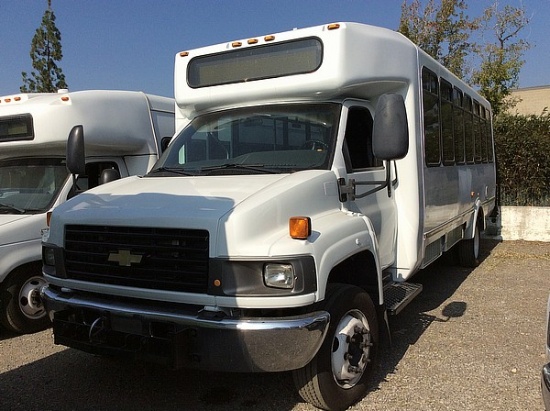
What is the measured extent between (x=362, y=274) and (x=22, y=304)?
3.73 meters

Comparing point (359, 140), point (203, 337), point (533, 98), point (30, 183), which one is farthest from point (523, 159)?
point (533, 98)

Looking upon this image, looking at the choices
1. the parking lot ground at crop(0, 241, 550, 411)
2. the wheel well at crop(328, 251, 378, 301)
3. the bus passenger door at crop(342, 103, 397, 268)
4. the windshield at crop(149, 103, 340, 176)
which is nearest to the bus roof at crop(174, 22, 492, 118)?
the windshield at crop(149, 103, 340, 176)

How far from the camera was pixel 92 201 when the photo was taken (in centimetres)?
370

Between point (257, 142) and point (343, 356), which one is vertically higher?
point (257, 142)

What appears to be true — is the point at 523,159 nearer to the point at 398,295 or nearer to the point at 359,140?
the point at 398,295

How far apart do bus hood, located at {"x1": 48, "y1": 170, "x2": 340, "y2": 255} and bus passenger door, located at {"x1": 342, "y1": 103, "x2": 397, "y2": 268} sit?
16.7 inches

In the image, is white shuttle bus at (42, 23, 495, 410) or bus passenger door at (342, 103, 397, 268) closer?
white shuttle bus at (42, 23, 495, 410)

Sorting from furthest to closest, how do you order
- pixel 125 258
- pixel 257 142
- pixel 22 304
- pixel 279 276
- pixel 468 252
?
pixel 468 252 → pixel 22 304 → pixel 257 142 → pixel 125 258 → pixel 279 276

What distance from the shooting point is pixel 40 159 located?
591 centimetres

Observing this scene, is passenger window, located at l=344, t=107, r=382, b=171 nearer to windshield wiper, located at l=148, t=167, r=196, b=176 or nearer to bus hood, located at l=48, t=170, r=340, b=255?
bus hood, located at l=48, t=170, r=340, b=255

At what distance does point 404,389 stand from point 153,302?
2.07m

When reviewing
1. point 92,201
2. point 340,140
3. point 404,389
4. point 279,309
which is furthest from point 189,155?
point 404,389

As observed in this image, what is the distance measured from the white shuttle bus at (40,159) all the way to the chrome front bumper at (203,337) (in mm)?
2440

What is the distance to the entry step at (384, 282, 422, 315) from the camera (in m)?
4.11
